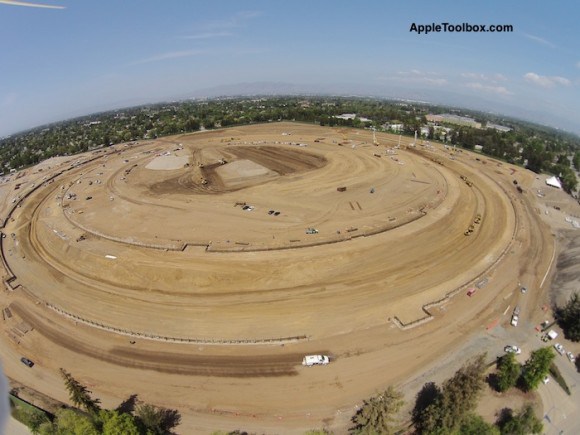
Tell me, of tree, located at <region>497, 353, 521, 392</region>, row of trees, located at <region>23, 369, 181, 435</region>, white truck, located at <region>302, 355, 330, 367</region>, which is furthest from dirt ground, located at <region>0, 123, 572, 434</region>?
tree, located at <region>497, 353, 521, 392</region>

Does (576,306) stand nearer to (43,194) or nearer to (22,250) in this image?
(22,250)

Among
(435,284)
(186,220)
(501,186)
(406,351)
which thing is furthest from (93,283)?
(501,186)

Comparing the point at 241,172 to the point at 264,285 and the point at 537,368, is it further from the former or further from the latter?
the point at 537,368

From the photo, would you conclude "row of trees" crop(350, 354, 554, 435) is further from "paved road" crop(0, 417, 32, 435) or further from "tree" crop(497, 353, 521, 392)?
"paved road" crop(0, 417, 32, 435)

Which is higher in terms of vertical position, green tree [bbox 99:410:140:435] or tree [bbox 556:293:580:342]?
tree [bbox 556:293:580:342]

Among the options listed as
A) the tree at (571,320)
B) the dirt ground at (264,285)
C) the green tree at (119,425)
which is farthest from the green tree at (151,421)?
the tree at (571,320)
